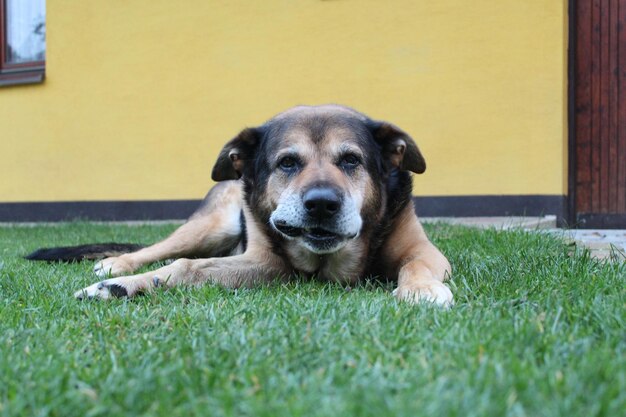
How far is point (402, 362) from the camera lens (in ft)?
5.59

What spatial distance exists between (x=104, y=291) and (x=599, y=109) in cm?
584

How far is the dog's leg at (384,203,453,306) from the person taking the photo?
101 inches

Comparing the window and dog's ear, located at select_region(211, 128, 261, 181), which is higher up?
the window

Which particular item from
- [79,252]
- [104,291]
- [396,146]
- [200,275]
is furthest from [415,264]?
[79,252]

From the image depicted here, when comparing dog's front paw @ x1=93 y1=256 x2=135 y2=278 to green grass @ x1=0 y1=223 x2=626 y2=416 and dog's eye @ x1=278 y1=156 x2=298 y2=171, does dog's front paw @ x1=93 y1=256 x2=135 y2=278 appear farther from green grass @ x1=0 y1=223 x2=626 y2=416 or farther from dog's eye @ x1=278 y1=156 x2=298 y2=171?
dog's eye @ x1=278 y1=156 x2=298 y2=171

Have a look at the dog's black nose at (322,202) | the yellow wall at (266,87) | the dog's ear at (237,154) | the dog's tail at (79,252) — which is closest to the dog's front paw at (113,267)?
the dog's tail at (79,252)

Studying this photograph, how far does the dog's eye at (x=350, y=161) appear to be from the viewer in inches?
125

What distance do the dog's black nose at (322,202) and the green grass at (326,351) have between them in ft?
1.16

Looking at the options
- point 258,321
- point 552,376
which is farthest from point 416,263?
point 552,376

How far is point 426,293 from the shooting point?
2559 mm

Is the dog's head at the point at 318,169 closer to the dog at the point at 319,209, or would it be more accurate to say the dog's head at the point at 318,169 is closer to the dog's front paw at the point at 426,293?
the dog at the point at 319,209

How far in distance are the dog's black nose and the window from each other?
7.61 metres

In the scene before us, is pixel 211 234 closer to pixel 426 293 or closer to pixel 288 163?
pixel 288 163

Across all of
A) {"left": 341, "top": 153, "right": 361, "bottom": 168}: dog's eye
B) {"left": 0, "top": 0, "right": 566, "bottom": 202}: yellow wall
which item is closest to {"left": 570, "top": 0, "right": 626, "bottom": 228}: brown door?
{"left": 0, "top": 0, "right": 566, "bottom": 202}: yellow wall
